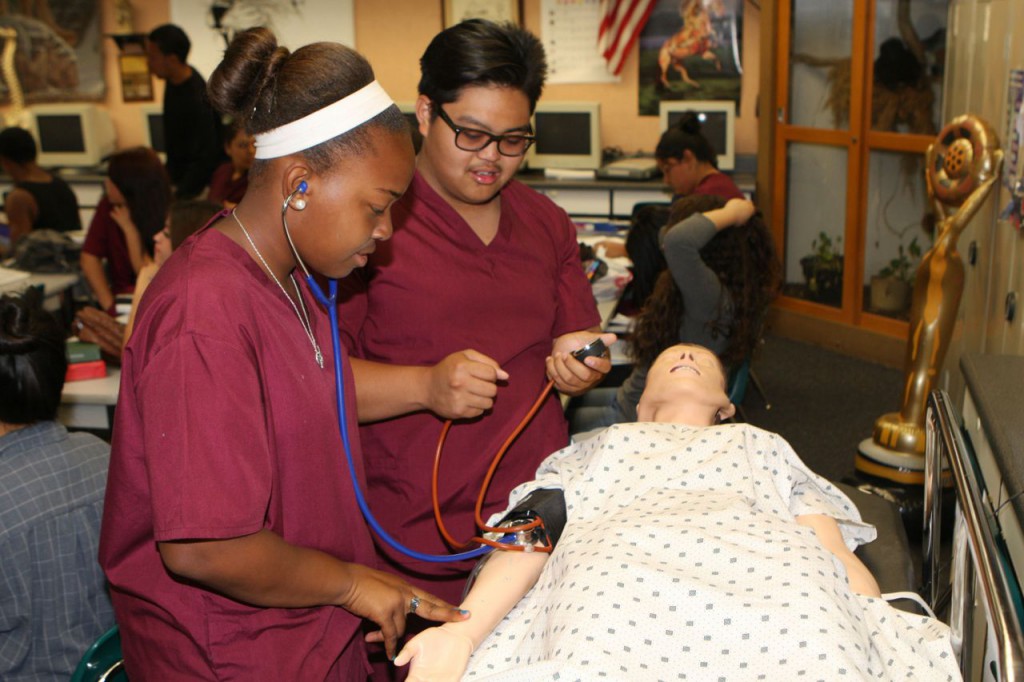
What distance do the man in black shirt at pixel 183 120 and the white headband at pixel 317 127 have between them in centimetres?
394

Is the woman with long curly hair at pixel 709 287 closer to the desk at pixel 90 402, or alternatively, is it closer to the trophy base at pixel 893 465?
the trophy base at pixel 893 465

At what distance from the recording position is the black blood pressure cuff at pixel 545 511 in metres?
1.49

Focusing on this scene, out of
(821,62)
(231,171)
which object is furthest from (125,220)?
(821,62)

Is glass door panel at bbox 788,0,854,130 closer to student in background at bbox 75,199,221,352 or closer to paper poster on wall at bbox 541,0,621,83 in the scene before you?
paper poster on wall at bbox 541,0,621,83

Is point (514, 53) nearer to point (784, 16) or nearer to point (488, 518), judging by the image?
point (488, 518)

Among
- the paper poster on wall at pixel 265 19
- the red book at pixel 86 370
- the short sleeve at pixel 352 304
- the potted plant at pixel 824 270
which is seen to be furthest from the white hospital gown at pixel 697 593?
the paper poster on wall at pixel 265 19

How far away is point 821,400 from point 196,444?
12.6 ft

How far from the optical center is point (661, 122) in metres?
5.63

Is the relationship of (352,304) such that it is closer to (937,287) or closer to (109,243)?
(937,287)

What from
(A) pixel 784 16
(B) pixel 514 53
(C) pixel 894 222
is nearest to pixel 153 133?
(A) pixel 784 16

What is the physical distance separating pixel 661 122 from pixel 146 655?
16.0 ft

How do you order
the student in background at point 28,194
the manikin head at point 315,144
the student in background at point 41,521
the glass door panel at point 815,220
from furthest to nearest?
the glass door panel at point 815,220
the student in background at point 28,194
the student in background at point 41,521
the manikin head at point 315,144

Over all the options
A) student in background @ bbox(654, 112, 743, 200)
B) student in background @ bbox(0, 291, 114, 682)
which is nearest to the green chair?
student in background @ bbox(0, 291, 114, 682)

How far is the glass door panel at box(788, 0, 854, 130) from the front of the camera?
475cm
